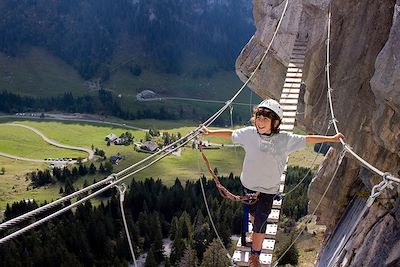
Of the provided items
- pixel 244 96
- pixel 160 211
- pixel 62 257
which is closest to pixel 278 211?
pixel 62 257

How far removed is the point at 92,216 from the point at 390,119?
51.8m

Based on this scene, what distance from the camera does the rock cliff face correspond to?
12.0 m

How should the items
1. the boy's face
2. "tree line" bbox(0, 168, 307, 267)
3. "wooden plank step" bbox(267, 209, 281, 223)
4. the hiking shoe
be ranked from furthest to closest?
"tree line" bbox(0, 168, 307, 267), "wooden plank step" bbox(267, 209, 281, 223), the hiking shoe, the boy's face

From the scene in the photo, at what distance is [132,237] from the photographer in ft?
183

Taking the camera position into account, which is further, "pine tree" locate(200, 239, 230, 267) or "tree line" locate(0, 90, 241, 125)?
"tree line" locate(0, 90, 241, 125)

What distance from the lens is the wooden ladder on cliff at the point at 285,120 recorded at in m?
10.4

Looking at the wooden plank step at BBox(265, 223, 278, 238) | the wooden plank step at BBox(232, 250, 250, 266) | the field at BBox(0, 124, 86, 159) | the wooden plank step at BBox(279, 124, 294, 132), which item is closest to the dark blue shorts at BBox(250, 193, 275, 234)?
the wooden plank step at BBox(232, 250, 250, 266)

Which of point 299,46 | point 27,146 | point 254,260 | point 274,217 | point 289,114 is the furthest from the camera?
point 27,146

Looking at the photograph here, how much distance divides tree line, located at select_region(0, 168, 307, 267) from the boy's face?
35.9 metres

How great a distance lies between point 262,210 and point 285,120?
672 cm

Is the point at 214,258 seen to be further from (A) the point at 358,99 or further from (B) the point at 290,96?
(A) the point at 358,99

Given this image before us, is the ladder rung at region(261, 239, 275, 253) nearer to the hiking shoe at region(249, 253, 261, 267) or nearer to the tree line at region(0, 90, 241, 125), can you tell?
the hiking shoe at region(249, 253, 261, 267)

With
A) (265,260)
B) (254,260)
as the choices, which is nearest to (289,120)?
(265,260)

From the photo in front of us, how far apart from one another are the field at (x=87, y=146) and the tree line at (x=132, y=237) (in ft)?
73.8
